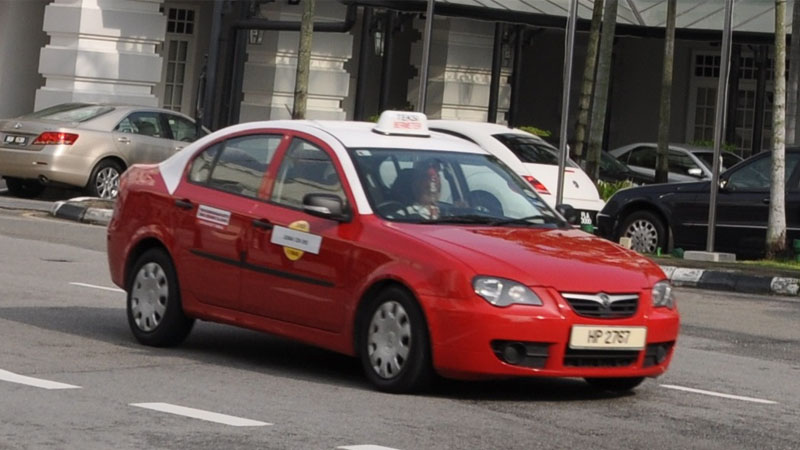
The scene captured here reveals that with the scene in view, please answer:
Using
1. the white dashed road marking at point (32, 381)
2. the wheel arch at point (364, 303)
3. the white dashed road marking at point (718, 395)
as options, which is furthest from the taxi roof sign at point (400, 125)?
the white dashed road marking at point (32, 381)

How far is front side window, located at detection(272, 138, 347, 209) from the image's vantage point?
9.91 meters

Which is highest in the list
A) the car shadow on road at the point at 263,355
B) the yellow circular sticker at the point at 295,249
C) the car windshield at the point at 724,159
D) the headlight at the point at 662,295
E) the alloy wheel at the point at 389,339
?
the car windshield at the point at 724,159

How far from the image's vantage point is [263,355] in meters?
10.7

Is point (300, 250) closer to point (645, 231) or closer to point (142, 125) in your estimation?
point (645, 231)

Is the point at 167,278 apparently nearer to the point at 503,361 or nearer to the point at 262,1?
the point at 503,361

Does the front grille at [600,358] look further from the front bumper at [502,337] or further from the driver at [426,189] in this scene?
the driver at [426,189]

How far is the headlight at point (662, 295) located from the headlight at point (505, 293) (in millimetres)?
844

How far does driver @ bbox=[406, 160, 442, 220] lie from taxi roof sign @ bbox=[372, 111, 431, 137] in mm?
334

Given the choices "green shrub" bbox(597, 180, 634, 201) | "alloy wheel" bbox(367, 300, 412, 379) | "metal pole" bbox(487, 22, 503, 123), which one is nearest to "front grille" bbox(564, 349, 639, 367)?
"alloy wheel" bbox(367, 300, 412, 379)

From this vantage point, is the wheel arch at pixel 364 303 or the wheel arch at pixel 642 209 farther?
the wheel arch at pixel 642 209

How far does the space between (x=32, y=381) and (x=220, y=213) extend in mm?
1771

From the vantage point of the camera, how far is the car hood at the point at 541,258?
29.6 ft

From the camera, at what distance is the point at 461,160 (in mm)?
10305

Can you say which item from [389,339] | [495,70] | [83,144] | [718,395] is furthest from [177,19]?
[389,339]
